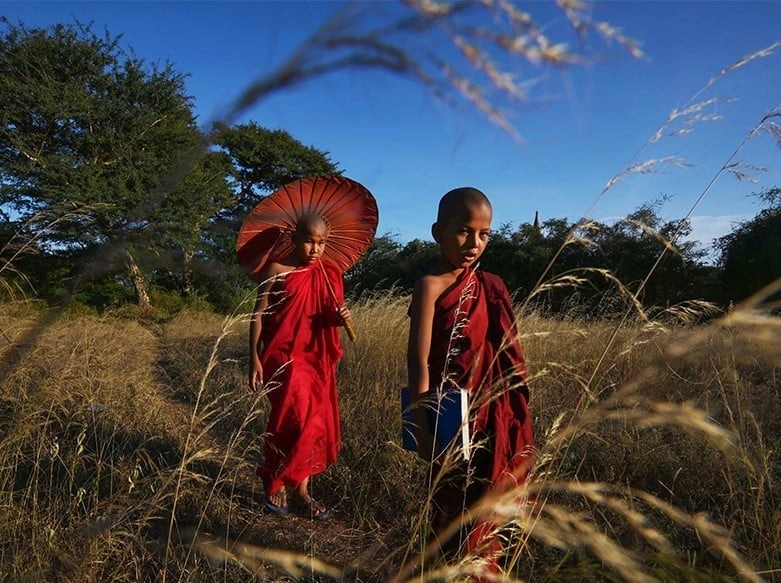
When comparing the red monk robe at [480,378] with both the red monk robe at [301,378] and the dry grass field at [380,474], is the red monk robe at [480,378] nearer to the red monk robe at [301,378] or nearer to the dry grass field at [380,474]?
the dry grass field at [380,474]

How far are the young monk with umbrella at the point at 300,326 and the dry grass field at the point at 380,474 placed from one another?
0.79 ft

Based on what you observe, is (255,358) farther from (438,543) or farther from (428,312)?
(438,543)

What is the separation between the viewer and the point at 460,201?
5.98ft

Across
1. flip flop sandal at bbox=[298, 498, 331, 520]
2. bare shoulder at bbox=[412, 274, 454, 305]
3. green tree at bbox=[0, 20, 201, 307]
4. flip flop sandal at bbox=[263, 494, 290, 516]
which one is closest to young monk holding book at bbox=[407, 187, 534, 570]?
bare shoulder at bbox=[412, 274, 454, 305]

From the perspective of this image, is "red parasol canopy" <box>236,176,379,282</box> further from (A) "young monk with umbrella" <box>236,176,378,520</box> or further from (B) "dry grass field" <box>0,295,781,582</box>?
(B) "dry grass field" <box>0,295,781,582</box>

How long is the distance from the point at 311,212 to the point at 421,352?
5.23 feet

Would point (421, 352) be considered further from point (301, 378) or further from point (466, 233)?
point (301, 378)

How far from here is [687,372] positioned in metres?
4.56

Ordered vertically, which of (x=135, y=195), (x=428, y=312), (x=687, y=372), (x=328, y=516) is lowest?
(x=328, y=516)

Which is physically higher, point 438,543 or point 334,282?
point 334,282

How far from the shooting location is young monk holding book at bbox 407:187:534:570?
1.80 meters

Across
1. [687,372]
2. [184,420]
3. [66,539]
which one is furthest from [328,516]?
[687,372]

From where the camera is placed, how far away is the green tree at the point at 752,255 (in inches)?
397

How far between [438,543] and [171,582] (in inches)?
55.8
